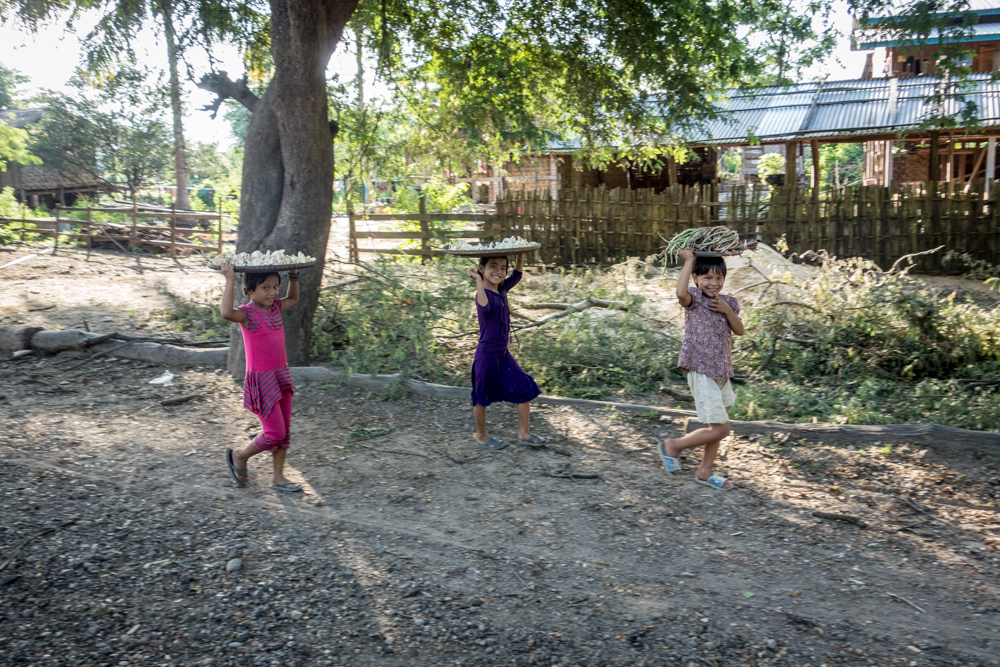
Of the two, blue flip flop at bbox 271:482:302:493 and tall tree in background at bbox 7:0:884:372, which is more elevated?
tall tree in background at bbox 7:0:884:372

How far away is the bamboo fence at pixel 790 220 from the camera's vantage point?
1116 cm

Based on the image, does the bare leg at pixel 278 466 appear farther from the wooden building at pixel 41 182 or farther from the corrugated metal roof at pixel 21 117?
the corrugated metal roof at pixel 21 117

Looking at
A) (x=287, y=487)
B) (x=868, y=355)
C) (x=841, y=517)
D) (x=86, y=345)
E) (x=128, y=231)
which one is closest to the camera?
(x=841, y=517)

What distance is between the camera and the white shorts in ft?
14.4

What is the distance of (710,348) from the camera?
14.5ft

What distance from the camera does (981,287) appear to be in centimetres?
1039

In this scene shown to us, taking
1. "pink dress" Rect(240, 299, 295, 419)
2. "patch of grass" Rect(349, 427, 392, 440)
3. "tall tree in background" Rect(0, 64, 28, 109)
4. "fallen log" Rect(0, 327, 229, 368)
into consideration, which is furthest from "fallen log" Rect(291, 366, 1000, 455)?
"tall tree in background" Rect(0, 64, 28, 109)

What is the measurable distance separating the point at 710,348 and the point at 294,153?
13.4ft

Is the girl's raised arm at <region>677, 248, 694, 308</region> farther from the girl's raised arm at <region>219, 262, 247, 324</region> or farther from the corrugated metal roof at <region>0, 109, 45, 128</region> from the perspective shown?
the corrugated metal roof at <region>0, 109, 45, 128</region>

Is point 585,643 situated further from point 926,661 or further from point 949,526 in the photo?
point 949,526

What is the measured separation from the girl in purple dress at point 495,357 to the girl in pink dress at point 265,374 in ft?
4.39

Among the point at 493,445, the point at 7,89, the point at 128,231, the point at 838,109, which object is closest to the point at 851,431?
Result: the point at 493,445

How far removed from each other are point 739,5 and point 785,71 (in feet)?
2.96

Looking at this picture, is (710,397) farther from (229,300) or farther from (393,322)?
(393,322)
